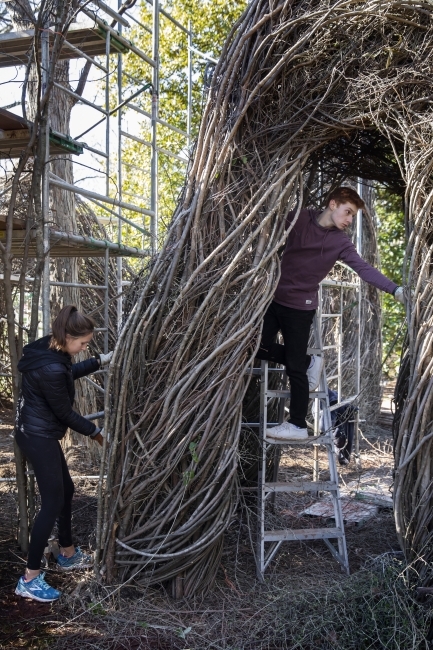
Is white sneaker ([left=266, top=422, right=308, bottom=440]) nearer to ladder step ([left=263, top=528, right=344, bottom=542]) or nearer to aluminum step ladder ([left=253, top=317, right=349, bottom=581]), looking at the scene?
aluminum step ladder ([left=253, top=317, right=349, bottom=581])

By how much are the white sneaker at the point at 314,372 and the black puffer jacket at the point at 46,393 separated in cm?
147

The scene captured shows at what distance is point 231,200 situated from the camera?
12.8ft

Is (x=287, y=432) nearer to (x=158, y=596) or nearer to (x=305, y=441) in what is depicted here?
(x=305, y=441)

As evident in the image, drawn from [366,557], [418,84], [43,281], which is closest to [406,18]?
[418,84]

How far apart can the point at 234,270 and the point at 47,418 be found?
4.22ft

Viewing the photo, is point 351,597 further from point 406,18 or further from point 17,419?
point 406,18

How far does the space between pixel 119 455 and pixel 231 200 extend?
154 centimetres

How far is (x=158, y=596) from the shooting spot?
3705mm

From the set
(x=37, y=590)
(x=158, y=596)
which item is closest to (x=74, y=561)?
(x=37, y=590)

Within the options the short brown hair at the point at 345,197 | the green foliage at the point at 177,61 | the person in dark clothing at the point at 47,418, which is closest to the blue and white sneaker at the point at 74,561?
the person in dark clothing at the point at 47,418

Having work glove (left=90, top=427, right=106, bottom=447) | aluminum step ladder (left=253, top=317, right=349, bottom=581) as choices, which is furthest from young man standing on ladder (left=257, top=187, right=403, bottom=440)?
work glove (left=90, top=427, right=106, bottom=447)

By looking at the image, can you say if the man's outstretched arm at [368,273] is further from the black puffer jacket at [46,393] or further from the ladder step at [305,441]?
the black puffer jacket at [46,393]

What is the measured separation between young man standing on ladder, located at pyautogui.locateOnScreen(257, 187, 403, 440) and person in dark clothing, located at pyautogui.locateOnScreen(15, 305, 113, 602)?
1.17 metres

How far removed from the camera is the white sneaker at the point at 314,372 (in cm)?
445
